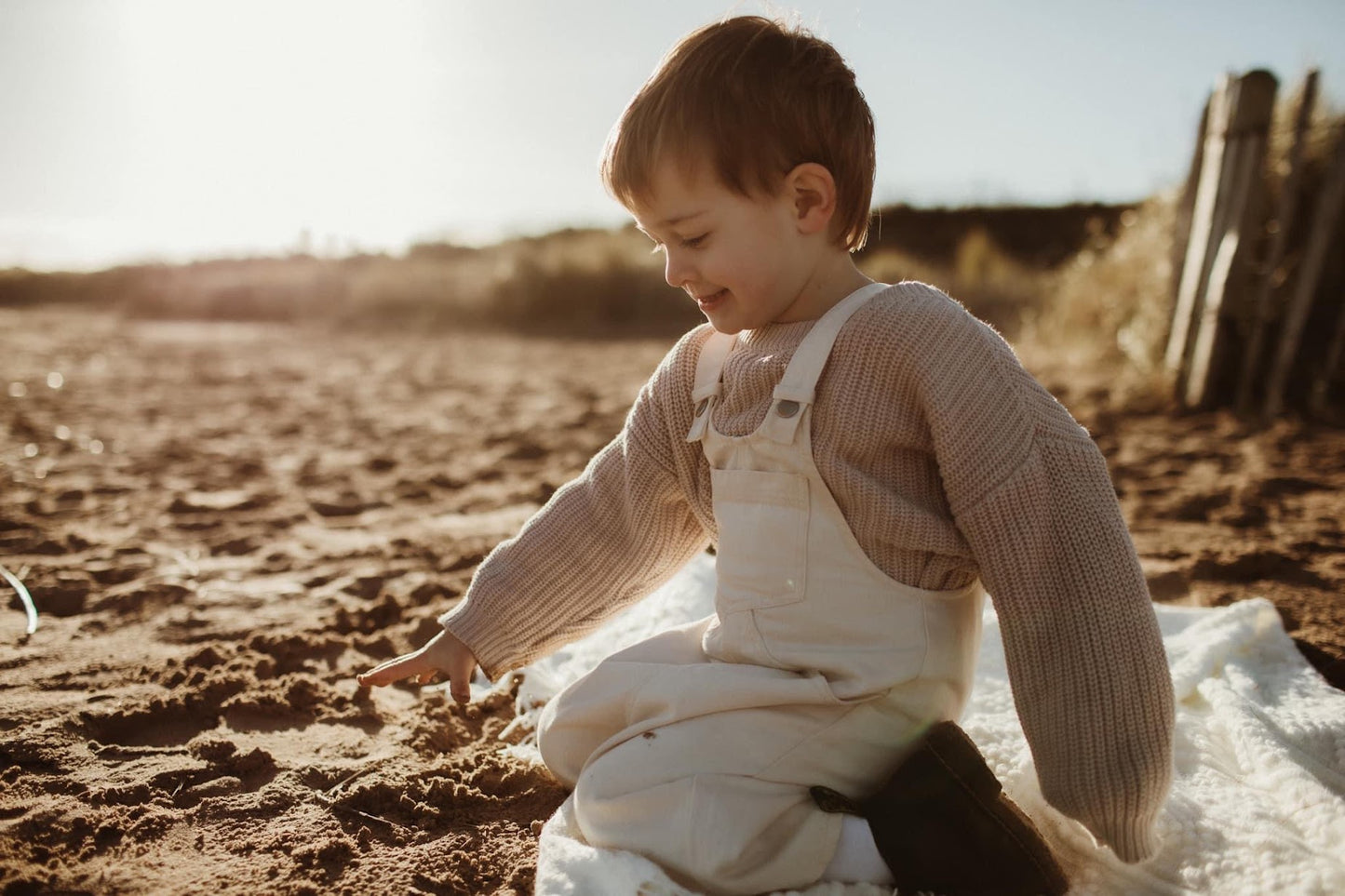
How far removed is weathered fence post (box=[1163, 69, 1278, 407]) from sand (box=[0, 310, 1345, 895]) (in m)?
0.28

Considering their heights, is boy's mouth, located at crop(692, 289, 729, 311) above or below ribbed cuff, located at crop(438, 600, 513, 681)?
above

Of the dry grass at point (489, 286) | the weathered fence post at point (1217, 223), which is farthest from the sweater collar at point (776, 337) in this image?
the dry grass at point (489, 286)

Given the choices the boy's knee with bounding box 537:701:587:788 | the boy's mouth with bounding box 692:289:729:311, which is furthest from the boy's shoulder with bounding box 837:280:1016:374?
the boy's knee with bounding box 537:701:587:788

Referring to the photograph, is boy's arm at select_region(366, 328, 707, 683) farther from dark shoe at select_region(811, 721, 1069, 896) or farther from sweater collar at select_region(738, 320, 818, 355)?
dark shoe at select_region(811, 721, 1069, 896)

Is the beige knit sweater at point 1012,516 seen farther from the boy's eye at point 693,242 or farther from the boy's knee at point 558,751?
the boy's knee at point 558,751

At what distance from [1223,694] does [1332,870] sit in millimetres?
540

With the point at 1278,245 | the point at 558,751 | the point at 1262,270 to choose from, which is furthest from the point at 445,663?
the point at 1262,270

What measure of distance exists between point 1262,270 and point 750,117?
422 cm

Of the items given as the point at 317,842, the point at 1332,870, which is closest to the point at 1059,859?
the point at 1332,870

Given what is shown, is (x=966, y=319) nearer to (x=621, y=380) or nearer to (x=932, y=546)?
(x=932, y=546)

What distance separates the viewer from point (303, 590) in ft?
8.86

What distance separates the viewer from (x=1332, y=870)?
55.5 inches

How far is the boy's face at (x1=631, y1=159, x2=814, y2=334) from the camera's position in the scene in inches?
60.3

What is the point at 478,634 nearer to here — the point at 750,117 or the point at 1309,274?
the point at 750,117
